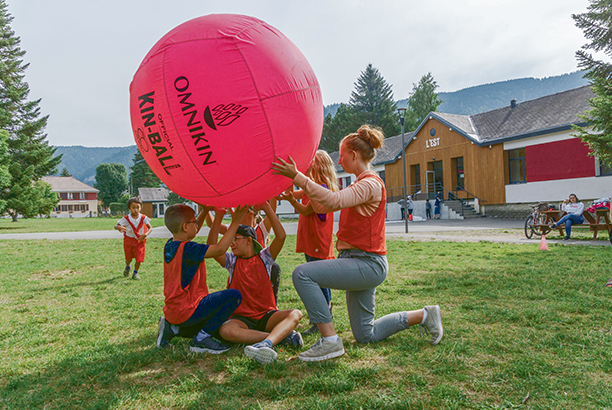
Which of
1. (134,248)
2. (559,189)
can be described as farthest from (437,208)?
(134,248)

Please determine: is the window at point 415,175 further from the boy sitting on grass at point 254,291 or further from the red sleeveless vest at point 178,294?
the red sleeveless vest at point 178,294

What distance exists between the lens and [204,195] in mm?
2980

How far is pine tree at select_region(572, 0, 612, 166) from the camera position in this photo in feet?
37.8

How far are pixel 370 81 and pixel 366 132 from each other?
5344 cm

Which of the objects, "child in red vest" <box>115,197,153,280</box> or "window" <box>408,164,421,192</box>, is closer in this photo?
"child in red vest" <box>115,197,153,280</box>

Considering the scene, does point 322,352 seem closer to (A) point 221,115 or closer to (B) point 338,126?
(A) point 221,115

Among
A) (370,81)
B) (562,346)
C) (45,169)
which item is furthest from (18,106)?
(562,346)

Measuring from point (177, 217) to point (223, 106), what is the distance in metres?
1.16

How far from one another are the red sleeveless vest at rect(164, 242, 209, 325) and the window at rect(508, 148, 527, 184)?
76.8 ft

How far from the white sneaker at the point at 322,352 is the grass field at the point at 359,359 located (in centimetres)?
6

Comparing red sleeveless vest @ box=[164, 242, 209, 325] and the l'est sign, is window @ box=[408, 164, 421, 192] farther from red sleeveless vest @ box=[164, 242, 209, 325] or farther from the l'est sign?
red sleeveless vest @ box=[164, 242, 209, 325]

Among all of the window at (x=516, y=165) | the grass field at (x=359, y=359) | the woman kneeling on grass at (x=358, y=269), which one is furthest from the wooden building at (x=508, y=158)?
the woman kneeling on grass at (x=358, y=269)

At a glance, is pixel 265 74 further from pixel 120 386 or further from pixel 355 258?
pixel 120 386

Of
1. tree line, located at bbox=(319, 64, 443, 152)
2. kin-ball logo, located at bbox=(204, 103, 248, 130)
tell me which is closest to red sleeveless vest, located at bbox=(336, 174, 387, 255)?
kin-ball logo, located at bbox=(204, 103, 248, 130)
